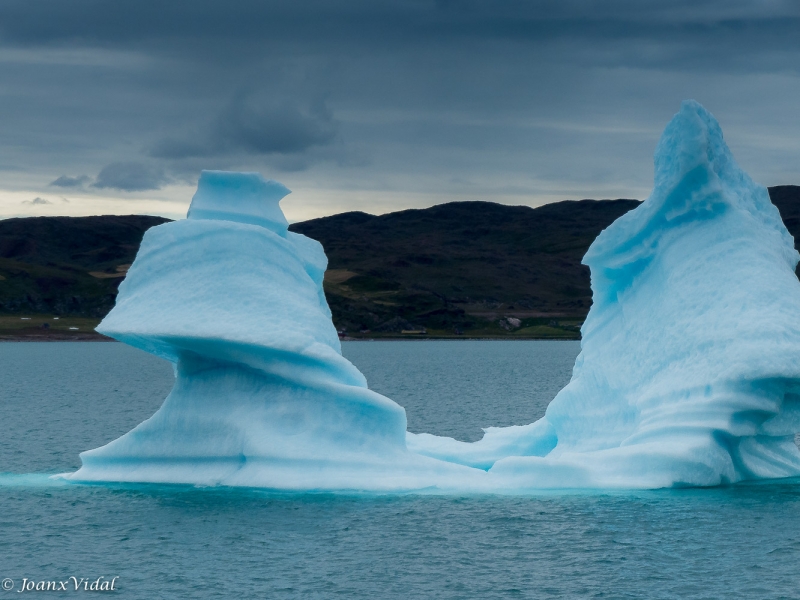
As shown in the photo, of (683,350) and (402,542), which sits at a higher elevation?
(683,350)

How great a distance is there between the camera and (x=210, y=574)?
17.0m

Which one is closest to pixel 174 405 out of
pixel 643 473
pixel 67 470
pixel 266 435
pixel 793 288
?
pixel 266 435

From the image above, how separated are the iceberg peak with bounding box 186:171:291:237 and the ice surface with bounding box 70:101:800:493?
0.03m

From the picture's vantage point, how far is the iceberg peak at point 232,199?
83.4 ft

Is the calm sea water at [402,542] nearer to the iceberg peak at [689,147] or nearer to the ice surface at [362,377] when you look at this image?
the ice surface at [362,377]

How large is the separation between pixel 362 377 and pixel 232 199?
5.56 m

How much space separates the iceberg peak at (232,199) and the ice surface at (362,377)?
3 centimetres

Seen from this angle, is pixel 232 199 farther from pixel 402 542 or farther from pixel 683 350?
pixel 683 350

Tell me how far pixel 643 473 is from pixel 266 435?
26.4 ft

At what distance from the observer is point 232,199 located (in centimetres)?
2564

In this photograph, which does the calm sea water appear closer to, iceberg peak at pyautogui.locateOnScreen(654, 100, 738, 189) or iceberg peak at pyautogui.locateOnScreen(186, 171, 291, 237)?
iceberg peak at pyautogui.locateOnScreen(186, 171, 291, 237)

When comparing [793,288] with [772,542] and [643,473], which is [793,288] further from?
[772,542]

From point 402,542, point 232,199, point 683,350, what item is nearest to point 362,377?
point 232,199

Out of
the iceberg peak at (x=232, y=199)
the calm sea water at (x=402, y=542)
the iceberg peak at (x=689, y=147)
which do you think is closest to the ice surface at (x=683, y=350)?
the iceberg peak at (x=689, y=147)
